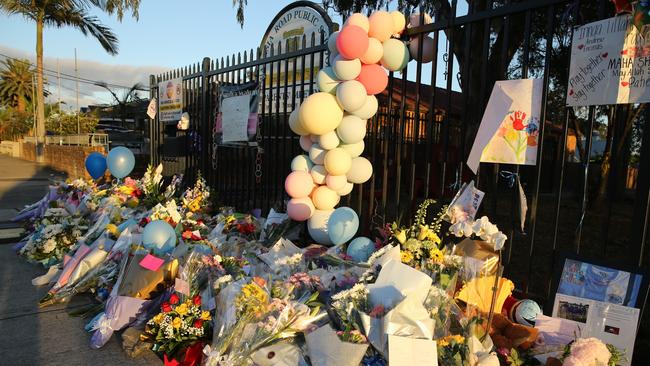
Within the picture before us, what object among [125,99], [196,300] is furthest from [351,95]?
[125,99]

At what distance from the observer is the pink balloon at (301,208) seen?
424cm

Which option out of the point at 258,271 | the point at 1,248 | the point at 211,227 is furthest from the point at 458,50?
the point at 1,248

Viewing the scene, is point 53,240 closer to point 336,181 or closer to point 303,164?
point 303,164

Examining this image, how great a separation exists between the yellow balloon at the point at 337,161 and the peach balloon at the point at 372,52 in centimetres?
80

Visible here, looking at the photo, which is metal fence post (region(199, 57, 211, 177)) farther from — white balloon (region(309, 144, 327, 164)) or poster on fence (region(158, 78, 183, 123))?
white balloon (region(309, 144, 327, 164))

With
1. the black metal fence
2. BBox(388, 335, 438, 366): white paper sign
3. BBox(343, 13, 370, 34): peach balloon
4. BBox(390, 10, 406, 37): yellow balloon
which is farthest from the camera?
BBox(390, 10, 406, 37): yellow balloon

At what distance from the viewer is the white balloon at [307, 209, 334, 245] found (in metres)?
4.25

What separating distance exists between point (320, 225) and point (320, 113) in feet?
3.53

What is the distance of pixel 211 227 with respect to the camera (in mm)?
5422

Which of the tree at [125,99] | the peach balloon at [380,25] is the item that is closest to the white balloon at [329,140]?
the peach balloon at [380,25]

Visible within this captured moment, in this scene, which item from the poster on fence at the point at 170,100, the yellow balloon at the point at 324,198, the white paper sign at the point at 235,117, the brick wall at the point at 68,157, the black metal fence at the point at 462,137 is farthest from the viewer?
the brick wall at the point at 68,157

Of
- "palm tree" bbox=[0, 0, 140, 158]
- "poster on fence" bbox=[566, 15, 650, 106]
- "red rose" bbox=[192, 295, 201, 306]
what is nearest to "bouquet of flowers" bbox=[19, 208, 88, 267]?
"red rose" bbox=[192, 295, 201, 306]

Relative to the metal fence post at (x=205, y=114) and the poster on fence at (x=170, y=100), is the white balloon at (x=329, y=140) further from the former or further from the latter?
the poster on fence at (x=170, y=100)

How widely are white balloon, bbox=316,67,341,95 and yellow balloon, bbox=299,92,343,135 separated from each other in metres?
0.10
